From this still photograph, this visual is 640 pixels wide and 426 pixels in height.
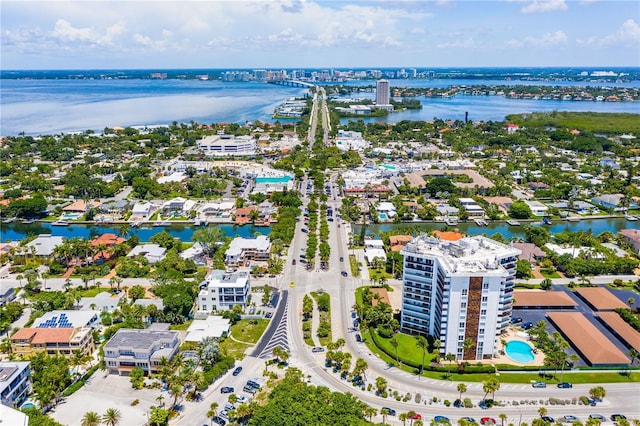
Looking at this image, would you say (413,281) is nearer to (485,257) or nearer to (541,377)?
(485,257)

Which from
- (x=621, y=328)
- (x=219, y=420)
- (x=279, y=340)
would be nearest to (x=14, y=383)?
(x=219, y=420)

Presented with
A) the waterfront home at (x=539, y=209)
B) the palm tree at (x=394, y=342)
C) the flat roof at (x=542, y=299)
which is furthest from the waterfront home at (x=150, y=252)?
the waterfront home at (x=539, y=209)

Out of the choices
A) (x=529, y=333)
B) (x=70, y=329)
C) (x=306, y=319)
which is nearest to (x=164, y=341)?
(x=70, y=329)

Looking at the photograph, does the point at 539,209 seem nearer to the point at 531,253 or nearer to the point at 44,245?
the point at 531,253

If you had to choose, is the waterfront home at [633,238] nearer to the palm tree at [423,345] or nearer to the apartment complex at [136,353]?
the palm tree at [423,345]

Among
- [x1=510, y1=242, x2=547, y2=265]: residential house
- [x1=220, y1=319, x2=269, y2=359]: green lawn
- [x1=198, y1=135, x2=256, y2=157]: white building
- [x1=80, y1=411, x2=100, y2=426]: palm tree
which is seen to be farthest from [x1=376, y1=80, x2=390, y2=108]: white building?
[x1=80, y1=411, x2=100, y2=426]: palm tree

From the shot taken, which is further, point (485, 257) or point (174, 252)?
point (174, 252)
